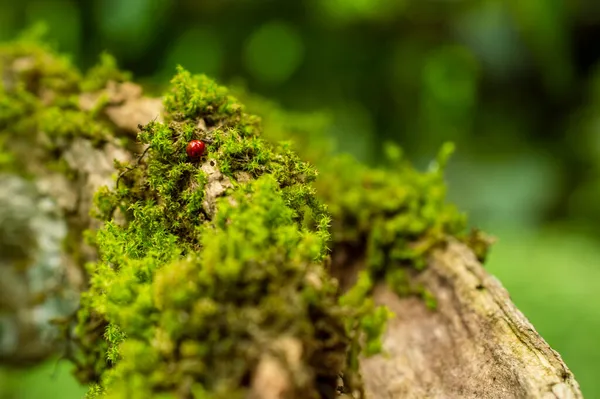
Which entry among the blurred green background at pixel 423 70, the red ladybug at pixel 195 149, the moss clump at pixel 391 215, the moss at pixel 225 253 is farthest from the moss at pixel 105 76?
the blurred green background at pixel 423 70

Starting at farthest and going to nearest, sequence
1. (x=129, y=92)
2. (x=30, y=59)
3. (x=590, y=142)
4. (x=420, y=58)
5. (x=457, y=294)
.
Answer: (x=420, y=58) → (x=590, y=142) → (x=30, y=59) → (x=129, y=92) → (x=457, y=294)

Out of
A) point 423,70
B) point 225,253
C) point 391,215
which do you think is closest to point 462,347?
point 391,215

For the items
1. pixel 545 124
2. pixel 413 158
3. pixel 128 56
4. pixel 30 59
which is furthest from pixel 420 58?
pixel 30 59

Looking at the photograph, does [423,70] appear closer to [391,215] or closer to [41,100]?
[391,215]

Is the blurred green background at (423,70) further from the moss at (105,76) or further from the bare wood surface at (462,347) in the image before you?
the bare wood surface at (462,347)

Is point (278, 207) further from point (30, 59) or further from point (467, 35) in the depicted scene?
point (467, 35)

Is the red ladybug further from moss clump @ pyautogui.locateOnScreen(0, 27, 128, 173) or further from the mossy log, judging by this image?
moss clump @ pyautogui.locateOnScreen(0, 27, 128, 173)
